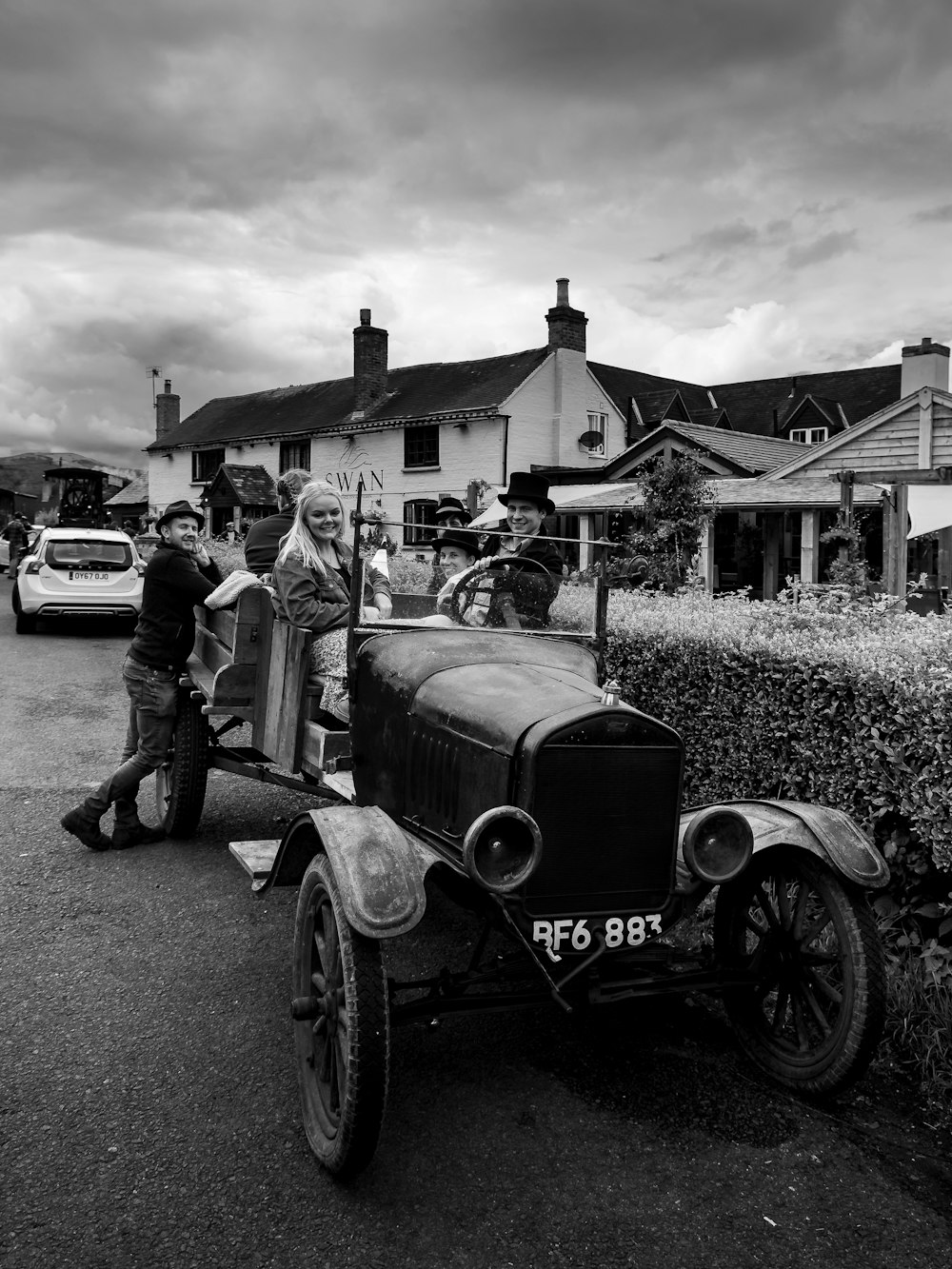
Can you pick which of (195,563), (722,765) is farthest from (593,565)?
A: (195,563)

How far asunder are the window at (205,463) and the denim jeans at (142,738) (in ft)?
121

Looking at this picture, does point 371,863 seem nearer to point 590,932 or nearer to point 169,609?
point 590,932

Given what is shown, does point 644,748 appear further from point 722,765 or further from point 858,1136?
point 722,765

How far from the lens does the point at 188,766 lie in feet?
18.8

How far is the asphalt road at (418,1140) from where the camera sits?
8.41 ft

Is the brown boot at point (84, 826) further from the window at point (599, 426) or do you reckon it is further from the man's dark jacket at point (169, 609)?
the window at point (599, 426)

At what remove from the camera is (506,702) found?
Answer: 3.26 m

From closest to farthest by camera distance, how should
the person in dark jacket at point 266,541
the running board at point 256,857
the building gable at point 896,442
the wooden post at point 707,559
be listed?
the running board at point 256,857 → the person in dark jacket at point 266,541 → the building gable at point 896,442 → the wooden post at point 707,559

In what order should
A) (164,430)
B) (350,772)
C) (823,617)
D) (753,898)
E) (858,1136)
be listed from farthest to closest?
(164,430) < (823,617) < (350,772) < (753,898) < (858,1136)

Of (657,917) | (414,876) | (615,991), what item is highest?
(414,876)

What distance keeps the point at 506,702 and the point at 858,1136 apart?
176 centimetres

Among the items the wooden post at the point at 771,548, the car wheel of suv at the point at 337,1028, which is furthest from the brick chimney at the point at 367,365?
the car wheel of suv at the point at 337,1028

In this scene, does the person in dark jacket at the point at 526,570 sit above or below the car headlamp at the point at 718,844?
above

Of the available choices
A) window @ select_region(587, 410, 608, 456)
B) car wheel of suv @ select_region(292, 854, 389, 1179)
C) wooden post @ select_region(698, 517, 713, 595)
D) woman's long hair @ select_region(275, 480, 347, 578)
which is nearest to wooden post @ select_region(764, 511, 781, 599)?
wooden post @ select_region(698, 517, 713, 595)
